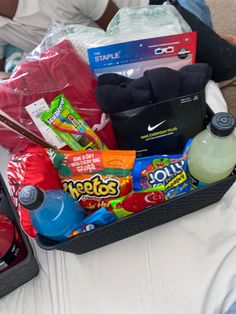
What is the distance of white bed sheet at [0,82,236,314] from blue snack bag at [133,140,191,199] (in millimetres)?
95

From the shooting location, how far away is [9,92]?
0.71 meters

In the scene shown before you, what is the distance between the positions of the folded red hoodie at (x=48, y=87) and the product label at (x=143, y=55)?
43mm

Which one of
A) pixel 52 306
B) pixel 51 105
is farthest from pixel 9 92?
pixel 52 306

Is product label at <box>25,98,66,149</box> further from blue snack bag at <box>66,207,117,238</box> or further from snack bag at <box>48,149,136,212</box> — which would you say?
blue snack bag at <box>66,207,117,238</box>

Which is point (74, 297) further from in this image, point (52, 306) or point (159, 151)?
point (159, 151)

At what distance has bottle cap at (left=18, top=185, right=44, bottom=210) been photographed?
52 centimetres

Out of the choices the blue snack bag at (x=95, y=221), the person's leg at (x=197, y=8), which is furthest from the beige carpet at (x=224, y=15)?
the blue snack bag at (x=95, y=221)

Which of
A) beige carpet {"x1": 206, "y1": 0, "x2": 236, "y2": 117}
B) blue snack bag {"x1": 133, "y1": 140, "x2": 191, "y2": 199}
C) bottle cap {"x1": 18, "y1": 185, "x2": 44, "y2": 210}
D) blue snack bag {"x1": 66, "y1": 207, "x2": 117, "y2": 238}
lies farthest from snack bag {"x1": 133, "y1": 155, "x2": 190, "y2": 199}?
beige carpet {"x1": 206, "y1": 0, "x2": 236, "y2": 117}

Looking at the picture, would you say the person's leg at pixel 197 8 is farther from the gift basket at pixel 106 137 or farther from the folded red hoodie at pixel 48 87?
the folded red hoodie at pixel 48 87

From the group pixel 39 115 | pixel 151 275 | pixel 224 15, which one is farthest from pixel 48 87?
pixel 224 15

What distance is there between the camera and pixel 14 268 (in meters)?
0.61

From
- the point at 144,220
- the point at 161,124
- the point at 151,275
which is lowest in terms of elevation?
the point at 151,275

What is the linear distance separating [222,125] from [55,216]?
0.33 metres

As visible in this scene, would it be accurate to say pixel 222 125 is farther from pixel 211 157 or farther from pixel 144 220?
pixel 144 220
